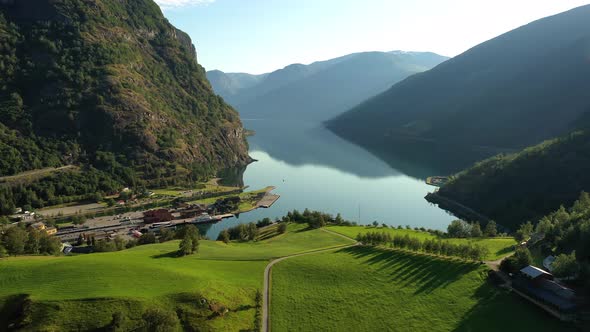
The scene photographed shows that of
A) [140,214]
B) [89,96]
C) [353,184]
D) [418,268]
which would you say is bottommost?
[353,184]

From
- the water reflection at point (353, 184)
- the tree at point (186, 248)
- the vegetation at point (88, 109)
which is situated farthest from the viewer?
the vegetation at point (88, 109)

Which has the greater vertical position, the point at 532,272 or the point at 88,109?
the point at 88,109

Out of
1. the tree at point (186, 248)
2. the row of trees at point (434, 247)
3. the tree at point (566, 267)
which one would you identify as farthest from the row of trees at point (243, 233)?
the tree at point (566, 267)

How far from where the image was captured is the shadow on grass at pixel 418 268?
3928 cm

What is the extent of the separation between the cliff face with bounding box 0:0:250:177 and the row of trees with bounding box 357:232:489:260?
8746 cm

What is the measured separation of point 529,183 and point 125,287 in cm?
8977

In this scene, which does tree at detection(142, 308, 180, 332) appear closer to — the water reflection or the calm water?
the calm water

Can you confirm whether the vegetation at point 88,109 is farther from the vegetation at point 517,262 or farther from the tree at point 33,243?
the vegetation at point 517,262

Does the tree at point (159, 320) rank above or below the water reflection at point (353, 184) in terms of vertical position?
above

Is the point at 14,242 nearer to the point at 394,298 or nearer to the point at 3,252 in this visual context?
the point at 3,252

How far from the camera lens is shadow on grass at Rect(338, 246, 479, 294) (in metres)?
39.3

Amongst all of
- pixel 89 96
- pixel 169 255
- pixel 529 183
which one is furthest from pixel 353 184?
pixel 169 255

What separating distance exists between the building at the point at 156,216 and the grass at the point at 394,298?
4948cm

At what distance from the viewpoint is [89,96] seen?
121438 mm
